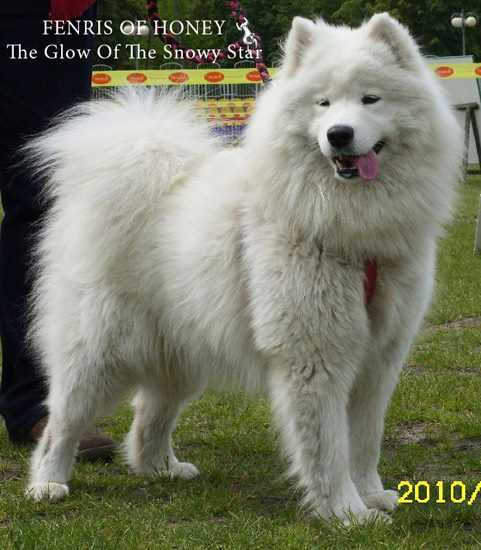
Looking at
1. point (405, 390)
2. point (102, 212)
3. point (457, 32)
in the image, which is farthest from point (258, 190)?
point (457, 32)

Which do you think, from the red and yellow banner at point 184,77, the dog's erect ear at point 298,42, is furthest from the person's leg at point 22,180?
the red and yellow banner at point 184,77

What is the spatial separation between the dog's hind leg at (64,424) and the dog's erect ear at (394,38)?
154 centimetres

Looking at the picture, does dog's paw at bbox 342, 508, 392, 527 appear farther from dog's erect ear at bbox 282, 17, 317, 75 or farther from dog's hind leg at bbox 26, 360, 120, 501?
dog's erect ear at bbox 282, 17, 317, 75

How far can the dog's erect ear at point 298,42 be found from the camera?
10.6 feet

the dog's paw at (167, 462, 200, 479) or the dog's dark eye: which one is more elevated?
the dog's dark eye

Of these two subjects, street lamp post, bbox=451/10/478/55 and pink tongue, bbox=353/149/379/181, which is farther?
street lamp post, bbox=451/10/478/55

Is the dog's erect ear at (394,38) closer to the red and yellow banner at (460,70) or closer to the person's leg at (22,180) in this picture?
the person's leg at (22,180)

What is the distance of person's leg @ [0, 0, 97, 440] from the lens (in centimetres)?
400

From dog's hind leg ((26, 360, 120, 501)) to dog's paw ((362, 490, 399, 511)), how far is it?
1012mm

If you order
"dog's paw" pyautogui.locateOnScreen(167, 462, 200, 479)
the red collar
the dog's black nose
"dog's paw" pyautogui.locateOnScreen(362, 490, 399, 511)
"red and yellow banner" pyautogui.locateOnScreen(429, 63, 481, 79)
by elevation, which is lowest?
"dog's paw" pyautogui.locateOnScreen(167, 462, 200, 479)

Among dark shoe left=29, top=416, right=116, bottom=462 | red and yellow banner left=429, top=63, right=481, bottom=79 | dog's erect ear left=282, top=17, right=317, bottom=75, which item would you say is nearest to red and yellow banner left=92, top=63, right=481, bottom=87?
red and yellow banner left=429, top=63, right=481, bottom=79

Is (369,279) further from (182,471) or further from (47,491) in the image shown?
(47,491)

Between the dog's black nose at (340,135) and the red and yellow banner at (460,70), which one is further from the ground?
the red and yellow banner at (460,70)

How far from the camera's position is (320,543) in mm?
2920
